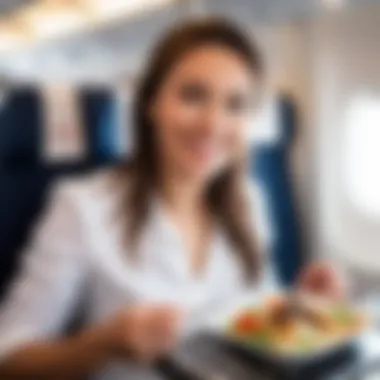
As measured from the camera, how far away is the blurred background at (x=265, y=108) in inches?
31.8

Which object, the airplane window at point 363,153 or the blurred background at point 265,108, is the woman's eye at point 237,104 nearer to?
the blurred background at point 265,108

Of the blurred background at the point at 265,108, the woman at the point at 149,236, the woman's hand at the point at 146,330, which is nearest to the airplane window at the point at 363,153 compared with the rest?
the blurred background at the point at 265,108

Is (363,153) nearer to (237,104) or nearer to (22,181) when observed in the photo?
(237,104)

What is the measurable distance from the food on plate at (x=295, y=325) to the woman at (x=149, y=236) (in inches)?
2.8

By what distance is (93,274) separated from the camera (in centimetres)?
81

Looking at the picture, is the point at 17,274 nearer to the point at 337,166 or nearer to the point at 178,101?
the point at 178,101

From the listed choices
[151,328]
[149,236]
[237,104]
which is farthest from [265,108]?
[151,328]

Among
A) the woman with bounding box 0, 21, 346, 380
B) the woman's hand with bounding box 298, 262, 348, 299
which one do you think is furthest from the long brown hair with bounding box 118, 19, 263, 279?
the woman's hand with bounding box 298, 262, 348, 299

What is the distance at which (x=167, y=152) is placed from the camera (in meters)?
0.86

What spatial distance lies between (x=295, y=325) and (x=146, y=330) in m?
0.17

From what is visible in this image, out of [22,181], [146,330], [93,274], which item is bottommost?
[146,330]

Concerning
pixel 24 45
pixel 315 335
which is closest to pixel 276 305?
pixel 315 335

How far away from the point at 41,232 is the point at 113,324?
0.51 ft

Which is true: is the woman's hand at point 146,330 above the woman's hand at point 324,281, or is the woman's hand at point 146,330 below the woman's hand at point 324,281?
below
